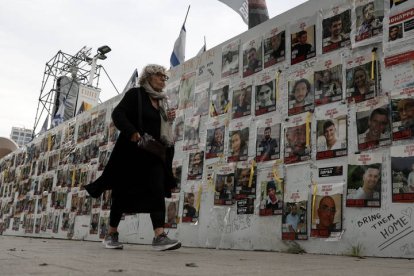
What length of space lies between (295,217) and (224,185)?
3.15 ft

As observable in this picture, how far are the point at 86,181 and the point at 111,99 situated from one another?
4.58 ft

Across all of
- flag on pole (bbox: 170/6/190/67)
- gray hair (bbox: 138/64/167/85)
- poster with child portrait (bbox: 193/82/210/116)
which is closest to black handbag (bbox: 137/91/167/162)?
gray hair (bbox: 138/64/167/85)

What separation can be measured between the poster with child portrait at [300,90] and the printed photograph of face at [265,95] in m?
0.21

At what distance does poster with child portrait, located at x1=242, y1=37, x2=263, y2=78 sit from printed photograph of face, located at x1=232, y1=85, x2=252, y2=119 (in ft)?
0.54

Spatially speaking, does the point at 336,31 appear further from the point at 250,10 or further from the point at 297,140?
the point at 250,10

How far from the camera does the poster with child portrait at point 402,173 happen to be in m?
2.77

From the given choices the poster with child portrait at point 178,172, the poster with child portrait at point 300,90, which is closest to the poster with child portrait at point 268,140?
the poster with child portrait at point 300,90

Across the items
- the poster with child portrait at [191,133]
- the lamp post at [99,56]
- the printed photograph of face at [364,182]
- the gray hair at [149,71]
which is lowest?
the printed photograph of face at [364,182]

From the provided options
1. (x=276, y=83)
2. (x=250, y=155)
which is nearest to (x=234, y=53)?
(x=276, y=83)

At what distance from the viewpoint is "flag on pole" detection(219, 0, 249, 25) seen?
517 cm

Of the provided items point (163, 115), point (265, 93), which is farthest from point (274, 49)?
point (163, 115)

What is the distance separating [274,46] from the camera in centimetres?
403

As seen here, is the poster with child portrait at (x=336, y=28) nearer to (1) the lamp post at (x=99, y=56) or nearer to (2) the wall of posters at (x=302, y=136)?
(2) the wall of posters at (x=302, y=136)

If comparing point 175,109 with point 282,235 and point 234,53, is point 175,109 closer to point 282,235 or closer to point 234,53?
point 234,53
